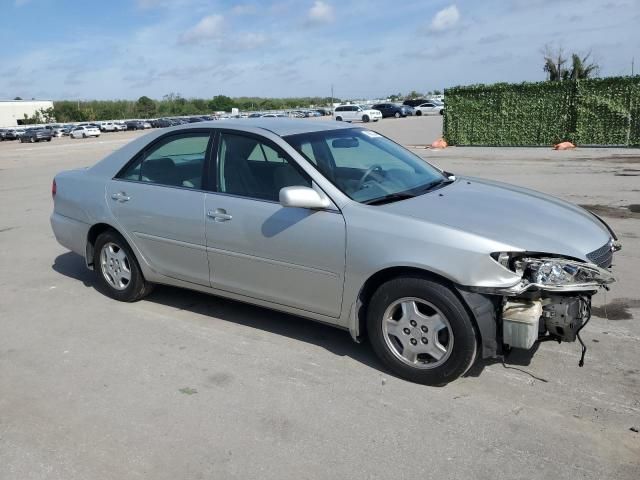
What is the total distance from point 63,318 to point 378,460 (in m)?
3.40

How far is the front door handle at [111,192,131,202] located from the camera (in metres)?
5.13

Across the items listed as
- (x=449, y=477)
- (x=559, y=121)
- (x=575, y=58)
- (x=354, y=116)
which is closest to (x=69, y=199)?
(x=449, y=477)

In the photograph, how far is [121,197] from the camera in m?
5.18

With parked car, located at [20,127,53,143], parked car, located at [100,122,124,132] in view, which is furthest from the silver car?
parked car, located at [100,122,124,132]

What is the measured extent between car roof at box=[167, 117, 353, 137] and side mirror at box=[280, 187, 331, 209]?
0.72m

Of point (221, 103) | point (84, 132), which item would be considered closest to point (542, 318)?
point (84, 132)

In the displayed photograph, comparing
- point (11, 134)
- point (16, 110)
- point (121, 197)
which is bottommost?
point (121, 197)

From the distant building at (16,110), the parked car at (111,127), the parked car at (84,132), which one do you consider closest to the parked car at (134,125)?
the parked car at (111,127)

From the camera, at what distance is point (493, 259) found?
3.38 metres

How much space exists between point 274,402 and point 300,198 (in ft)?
4.29

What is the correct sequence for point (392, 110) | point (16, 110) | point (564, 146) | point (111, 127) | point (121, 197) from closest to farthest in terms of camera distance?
point (121, 197) → point (564, 146) → point (392, 110) → point (111, 127) → point (16, 110)

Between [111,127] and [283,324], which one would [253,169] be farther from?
[111,127]

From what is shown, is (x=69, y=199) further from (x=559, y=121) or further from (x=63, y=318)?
(x=559, y=121)

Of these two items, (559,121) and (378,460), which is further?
(559,121)
